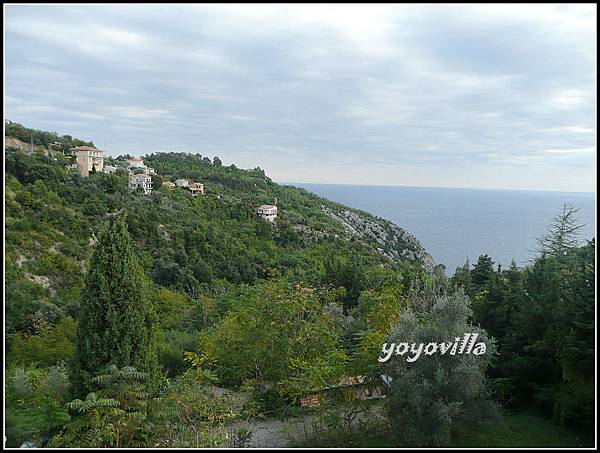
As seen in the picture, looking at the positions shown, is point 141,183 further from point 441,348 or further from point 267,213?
point 441,348

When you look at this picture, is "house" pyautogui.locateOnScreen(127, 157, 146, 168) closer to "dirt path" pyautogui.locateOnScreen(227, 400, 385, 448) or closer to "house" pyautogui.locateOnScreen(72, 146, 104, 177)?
"house" pyautogui.locateOnScreen(72, 146, 104, 177)

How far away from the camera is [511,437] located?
6.02 meters

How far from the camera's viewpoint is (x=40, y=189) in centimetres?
2072

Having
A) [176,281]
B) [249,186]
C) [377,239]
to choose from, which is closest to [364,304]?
[176,281]

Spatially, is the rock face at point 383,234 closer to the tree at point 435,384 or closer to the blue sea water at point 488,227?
the blue sea water at point 488,227

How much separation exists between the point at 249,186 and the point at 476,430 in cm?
4125

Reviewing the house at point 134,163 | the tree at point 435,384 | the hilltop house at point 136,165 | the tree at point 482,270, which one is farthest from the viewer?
the house at point 134,163

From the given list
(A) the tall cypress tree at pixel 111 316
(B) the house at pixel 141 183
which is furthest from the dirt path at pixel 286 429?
(B) the house at pixel 141 183

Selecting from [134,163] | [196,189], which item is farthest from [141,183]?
[134,163]

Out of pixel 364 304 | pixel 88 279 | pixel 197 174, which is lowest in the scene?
pixel 364 304

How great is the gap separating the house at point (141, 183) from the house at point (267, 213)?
24.8 ft

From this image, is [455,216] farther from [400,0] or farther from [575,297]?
[400,0]

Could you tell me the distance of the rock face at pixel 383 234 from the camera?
36.6 metres

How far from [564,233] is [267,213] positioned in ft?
74.7
